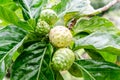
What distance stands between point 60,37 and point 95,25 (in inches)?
12.1

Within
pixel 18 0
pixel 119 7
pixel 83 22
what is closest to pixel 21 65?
pixel 18 0

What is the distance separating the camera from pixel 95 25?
4.77 feet

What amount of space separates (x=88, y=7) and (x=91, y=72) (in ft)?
1.12

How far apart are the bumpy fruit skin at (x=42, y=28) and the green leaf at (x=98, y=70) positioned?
0.16m

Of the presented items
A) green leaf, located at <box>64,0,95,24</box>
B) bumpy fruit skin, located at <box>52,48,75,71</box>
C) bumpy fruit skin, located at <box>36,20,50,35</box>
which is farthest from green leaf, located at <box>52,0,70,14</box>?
bumpy fruit skin, located at <box>52,48,75,71</box>

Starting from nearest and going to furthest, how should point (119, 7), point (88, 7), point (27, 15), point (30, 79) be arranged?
1. point (30, 79)
2. point (27, 15)
3. point (88, 7)
4. point (119, 7)

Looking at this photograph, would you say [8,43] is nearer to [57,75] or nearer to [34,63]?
[34,63]

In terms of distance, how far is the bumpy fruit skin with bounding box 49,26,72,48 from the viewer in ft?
3.87

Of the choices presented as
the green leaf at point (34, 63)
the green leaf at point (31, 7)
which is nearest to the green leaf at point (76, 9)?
the green leaf at point (31, 7)

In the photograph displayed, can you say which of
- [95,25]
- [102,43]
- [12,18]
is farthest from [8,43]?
[95,25]

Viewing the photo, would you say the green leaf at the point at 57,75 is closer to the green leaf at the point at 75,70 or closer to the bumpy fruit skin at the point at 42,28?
the green leaf at the point at 75,70

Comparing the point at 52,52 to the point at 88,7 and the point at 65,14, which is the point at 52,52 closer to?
the point at 65,14

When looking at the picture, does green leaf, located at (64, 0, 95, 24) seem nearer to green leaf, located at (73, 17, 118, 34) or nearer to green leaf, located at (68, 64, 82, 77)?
green leaf, located at (73, 17, 118, 34)

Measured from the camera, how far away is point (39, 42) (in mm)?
1243
